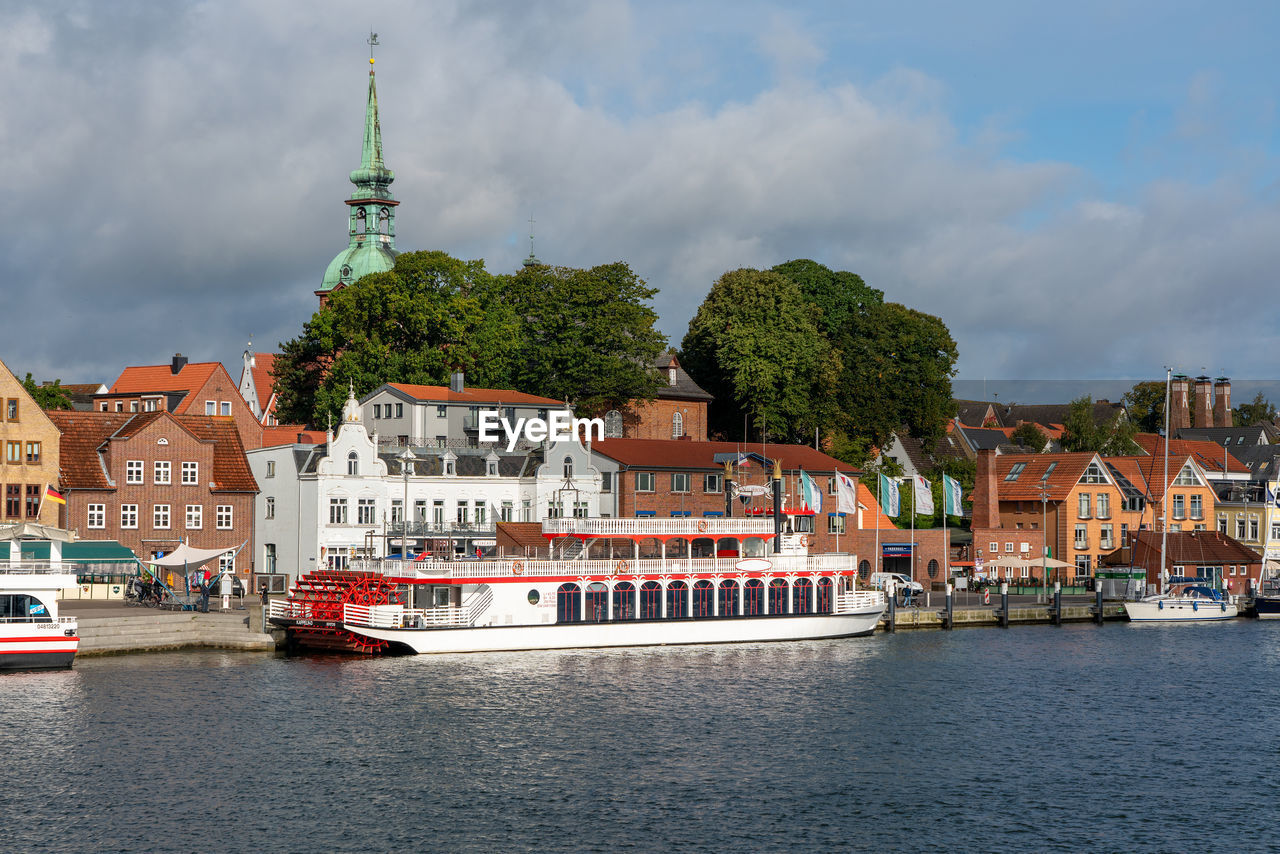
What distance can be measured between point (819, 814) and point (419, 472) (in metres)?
49.7

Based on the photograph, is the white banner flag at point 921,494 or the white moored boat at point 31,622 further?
the white banner flag at point 921,494

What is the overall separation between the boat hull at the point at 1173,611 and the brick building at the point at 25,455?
198 ft

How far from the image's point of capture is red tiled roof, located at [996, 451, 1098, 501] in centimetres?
10219

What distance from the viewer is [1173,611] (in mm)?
85625

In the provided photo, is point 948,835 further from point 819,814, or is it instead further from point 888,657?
point 888,657

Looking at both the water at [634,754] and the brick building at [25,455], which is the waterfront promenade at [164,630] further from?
the brick building at [25,455]

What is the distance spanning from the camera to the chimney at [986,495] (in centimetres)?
10256

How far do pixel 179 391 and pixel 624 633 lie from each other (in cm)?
6051

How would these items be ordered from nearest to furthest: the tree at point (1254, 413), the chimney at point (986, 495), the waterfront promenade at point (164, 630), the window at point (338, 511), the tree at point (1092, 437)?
the waterfront promenade at point (164, 630) < the window at point (338, 511) < the chimney at point (986, 495) < the tree at point (1092, 437) < the tree at point (1254, 413)

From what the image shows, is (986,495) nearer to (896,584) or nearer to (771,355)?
(896,584)

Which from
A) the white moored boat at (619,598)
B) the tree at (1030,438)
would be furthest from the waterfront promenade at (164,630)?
the tree at (1030,438)

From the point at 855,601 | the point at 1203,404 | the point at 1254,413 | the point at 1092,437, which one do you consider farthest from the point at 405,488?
the point at 1254,413
